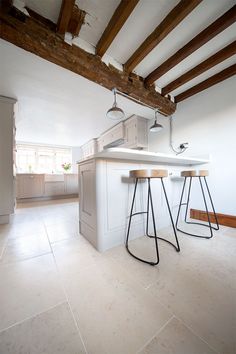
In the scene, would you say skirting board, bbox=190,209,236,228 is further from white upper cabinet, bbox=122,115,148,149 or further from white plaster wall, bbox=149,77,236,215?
white upper cabinet, bbox=122,115,148,149

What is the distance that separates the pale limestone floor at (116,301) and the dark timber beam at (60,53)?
6.90 feet

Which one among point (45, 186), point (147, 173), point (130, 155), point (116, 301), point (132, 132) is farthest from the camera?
point (45, 186)

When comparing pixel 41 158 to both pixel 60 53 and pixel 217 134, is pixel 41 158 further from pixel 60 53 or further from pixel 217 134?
pixel 217 134

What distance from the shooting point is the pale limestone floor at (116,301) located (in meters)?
0.60

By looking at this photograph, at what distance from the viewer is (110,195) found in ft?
4.62

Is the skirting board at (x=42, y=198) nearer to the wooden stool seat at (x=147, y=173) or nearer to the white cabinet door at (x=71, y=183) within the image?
the white cabinet door at (x=71, y=183)

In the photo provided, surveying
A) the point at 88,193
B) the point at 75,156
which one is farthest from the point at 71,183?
the point at 88,193

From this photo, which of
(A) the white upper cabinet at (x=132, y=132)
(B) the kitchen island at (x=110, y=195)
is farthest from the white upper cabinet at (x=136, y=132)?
(B) the kitchen island at (x=110, y=195)

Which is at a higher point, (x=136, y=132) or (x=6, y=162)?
(x=136, y=132)

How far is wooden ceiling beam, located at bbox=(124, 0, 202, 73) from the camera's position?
122 cm

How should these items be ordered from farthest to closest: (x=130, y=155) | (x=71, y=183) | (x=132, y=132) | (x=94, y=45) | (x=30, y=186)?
(x=71, y=183) < (x=30, y=186) < (x=132, y=132) < (x=94, y=45) < (x=130, y=155)

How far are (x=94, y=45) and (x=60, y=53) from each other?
0.49 meters

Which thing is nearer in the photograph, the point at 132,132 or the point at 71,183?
the point at 132,132

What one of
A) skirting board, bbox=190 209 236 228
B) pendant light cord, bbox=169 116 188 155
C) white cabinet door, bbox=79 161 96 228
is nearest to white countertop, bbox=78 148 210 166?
white cabinet door, bbox=79 161 96 228
